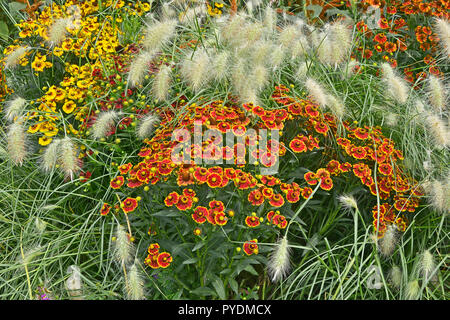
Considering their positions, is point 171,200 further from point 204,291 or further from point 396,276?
point 396,276

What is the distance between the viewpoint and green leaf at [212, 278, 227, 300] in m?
2.50

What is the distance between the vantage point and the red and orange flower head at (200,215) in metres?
2.39

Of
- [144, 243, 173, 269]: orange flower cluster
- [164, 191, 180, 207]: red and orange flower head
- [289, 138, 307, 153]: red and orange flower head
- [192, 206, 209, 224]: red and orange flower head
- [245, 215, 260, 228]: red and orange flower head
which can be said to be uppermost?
[289, 138, 307, 153]: red and orange flower head

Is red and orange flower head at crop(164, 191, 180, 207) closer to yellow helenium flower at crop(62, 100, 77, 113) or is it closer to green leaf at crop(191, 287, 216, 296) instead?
green leaf at crop(191, 287, 216, 296)

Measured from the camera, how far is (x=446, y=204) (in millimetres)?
2629

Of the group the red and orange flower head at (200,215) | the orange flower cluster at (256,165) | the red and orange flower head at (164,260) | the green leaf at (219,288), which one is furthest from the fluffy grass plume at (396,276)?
the red and orange flower head at (164,260)

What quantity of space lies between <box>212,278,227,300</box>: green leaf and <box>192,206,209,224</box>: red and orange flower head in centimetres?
38

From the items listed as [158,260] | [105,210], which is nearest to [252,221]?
[158,260]

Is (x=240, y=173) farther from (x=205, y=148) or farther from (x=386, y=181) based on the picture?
(x=386, y=181)

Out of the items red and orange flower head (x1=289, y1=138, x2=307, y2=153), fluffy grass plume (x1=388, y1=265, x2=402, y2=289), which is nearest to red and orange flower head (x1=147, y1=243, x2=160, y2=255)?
red and orange flower head (x1=289, y1=138, x2=307, y2=153)

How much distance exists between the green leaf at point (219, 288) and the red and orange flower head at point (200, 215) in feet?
1.25

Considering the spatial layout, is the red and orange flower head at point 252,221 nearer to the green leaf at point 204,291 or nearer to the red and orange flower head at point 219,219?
the red and orange flower head at point 219,219

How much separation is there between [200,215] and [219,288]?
0.42 m
